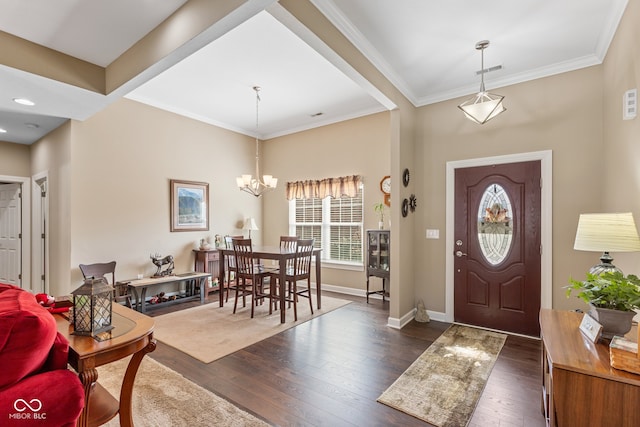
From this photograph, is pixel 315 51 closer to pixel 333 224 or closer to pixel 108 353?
pixel 108 353

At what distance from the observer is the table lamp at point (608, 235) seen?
1.87m

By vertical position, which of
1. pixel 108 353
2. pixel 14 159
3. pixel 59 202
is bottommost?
pixel 108 353

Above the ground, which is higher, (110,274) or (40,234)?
(40,234)

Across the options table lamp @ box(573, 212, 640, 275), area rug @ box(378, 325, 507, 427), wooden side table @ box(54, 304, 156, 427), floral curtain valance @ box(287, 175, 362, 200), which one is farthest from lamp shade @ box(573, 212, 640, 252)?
floral curtain valance @ box(287, 175, 362, 200)

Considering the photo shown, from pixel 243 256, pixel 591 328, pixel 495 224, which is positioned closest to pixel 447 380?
pixel 591 328

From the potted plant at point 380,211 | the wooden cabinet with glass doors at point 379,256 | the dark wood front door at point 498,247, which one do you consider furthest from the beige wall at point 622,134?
the potted plant at point 380,211

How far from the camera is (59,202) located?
4422 mm

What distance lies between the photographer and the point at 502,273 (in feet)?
12.1

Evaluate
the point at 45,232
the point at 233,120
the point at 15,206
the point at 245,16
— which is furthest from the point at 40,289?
the point at 245,16

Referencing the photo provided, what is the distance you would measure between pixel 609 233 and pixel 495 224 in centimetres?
186

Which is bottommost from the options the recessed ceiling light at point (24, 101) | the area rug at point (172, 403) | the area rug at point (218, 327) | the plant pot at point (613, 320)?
the area rug at point (218, 327)

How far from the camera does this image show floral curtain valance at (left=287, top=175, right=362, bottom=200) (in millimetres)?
5363

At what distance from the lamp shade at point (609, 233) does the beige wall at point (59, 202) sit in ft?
17.9

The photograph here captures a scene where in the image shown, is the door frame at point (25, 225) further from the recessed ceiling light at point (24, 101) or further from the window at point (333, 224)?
the window at point (333, 224)
